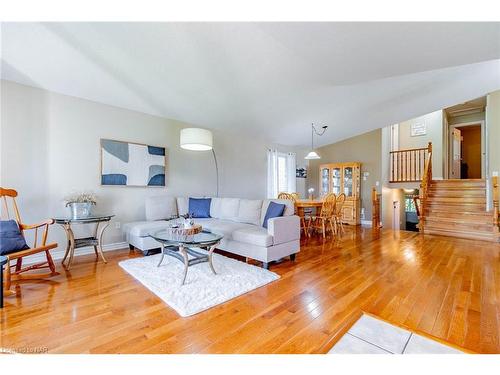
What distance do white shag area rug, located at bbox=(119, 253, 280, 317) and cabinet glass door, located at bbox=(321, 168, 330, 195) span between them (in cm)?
488

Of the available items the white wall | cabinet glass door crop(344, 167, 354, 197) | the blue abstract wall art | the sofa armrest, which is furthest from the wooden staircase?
the blue abstract wall art

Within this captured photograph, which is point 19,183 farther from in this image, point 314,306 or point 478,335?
point 478,335

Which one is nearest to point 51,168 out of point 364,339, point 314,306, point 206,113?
point 206,113

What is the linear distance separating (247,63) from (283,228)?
210 cm

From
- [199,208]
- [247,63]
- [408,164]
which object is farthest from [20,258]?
[408,164]

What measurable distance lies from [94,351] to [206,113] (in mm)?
3777

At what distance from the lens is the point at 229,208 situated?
4121 mm

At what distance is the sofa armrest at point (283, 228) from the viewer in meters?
2.96

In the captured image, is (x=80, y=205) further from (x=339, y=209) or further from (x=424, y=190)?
(x=424, y=190)

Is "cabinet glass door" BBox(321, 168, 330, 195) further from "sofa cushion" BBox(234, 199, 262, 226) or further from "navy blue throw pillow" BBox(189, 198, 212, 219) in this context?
"navy blue throw pillow" BBox(189, 198, 212, 219)

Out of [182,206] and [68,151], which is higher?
[68,151]

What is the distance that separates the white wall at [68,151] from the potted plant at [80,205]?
32 centimetres

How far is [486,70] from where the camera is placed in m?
3.94

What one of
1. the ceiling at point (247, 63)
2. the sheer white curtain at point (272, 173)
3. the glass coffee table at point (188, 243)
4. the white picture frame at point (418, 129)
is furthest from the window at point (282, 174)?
the white picture frame at point (418, 129)
